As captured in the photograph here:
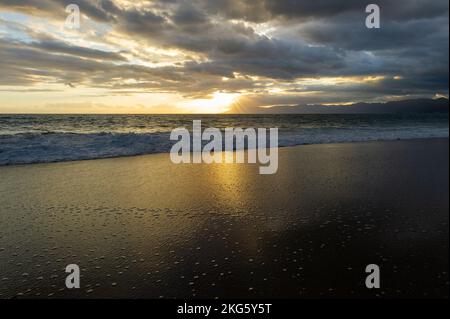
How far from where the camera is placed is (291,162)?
521 inches

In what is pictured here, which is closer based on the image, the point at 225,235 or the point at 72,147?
the point at 225,235

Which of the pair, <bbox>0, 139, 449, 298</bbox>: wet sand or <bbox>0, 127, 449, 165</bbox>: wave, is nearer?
<bbox>0, 139, 449, 298</bbox>: wet sand

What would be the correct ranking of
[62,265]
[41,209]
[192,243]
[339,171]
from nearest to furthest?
[62,265] → [192,243] → [41,209] → [339,171]

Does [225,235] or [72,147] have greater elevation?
[72,147]

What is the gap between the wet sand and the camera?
13.2 feet

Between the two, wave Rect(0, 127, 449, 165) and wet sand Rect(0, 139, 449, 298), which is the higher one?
wave Rect(0, 127, 449, 165)

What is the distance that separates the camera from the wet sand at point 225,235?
158 inches

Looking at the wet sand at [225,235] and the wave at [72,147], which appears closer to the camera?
the wet sand at [225,235]

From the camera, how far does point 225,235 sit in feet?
18.1

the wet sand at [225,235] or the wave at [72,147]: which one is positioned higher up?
the wave at [72,147]
